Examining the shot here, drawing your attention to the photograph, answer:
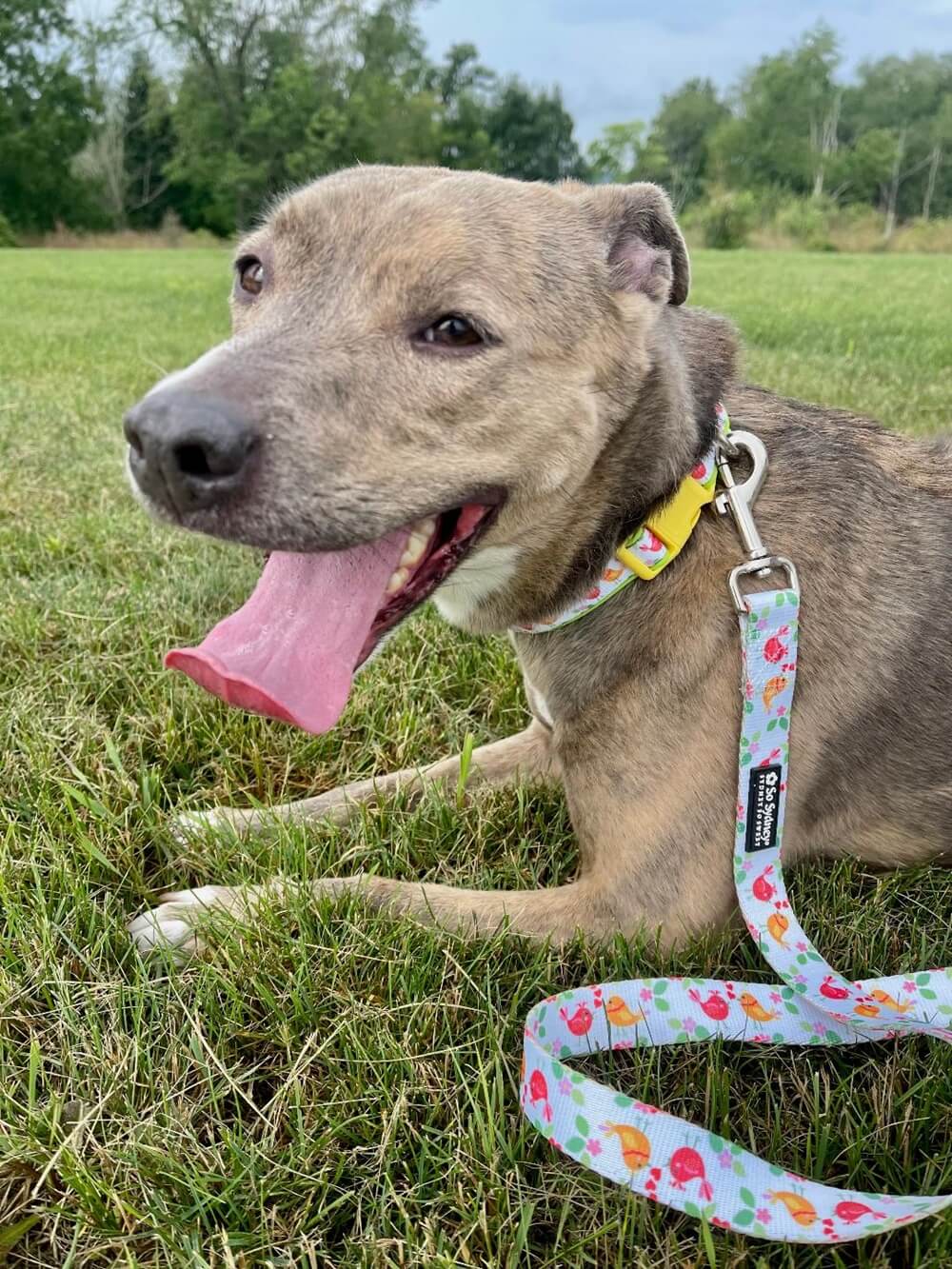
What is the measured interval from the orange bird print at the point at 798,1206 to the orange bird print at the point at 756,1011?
0.45 metres

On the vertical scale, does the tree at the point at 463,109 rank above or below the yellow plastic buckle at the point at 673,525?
above

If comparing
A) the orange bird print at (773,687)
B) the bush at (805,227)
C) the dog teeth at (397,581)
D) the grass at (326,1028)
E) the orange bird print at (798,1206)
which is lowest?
the grass at (326,1028)

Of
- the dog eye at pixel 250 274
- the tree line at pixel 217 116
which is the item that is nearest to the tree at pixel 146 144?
the tree line at pixel 217 116

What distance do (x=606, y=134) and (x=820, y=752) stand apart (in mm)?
83734

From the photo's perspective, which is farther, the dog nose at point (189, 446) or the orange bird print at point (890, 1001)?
the orange bird print at point (890, 1001)

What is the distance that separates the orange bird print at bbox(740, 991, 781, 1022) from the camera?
205cm

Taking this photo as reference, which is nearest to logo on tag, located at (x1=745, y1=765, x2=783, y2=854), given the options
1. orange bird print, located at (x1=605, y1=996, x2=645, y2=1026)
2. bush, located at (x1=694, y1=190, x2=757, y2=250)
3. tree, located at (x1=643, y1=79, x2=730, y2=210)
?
orange bird print, located at (x1=605, y1=996, x2=645, y2=1026)

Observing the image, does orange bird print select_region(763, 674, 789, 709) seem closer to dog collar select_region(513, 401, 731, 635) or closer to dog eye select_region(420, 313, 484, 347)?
dog collar select_region(513, 401, 731, 635)

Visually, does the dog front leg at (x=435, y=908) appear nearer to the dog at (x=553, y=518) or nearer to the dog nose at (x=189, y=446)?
the dog at (x=553, y=518)

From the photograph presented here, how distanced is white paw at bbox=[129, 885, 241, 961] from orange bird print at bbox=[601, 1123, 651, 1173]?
1.03m

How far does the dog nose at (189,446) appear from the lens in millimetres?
1845

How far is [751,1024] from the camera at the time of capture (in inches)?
80.5

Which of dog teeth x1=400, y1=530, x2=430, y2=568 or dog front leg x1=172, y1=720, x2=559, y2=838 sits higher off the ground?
dog teeth x1=400, y1=530, x2=430, y2=568

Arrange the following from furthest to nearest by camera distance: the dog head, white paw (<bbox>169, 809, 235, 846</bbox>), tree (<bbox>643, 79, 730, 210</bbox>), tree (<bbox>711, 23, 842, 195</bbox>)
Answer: tree (<bbox>643, 79, 730, 210</bbox>), tree (<bbox>711, 23, 842, 195</bbox>), white paw (<bbox>169, 809, 235, 846</bbox>), the dog head
